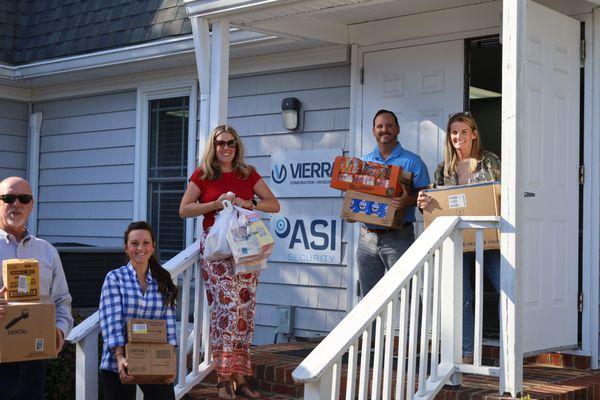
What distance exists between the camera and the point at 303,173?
756cm

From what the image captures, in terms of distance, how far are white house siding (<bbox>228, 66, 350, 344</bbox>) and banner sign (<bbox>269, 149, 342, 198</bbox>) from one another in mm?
57

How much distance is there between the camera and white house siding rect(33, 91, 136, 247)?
30.6ft

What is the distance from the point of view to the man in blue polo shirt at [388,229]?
5746 millimetres

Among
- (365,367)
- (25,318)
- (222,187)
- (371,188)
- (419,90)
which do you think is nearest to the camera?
(25,318)

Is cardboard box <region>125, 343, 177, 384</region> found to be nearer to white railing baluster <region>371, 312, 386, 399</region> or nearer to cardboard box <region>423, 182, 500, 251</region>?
white railing baluster <region>371, 312, 386, 399</region>

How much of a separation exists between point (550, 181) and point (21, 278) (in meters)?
3.14

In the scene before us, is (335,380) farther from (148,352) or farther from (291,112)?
(291,112)

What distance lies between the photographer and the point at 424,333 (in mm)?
4742

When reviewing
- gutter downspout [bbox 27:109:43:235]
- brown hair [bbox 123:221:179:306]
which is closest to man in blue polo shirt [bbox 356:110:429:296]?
brown hair [bbox 123:221:179:306]

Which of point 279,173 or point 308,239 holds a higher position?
point 279,173

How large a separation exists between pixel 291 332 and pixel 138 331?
318 cm

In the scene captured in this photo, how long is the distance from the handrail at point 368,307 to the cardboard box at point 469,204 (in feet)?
0.51

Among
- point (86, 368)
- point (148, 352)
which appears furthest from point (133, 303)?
point (86, 368)

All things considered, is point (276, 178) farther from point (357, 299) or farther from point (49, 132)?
point (49, 132)
